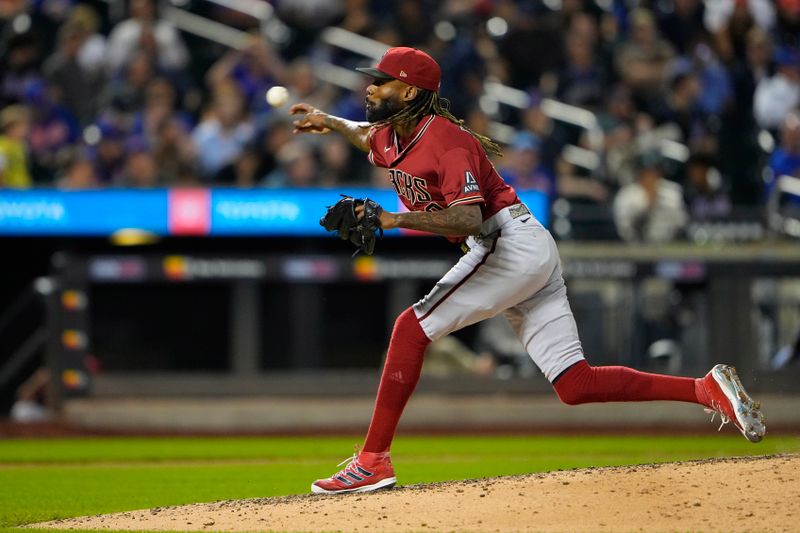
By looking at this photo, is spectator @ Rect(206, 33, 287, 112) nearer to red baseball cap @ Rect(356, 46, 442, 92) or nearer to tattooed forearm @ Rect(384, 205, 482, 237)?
red baseball cap @ Rect(356, 46, 442, 92)

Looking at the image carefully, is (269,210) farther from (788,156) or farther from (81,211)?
(788,156)

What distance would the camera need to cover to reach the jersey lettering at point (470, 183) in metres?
5.68

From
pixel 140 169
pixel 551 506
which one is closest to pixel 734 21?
pixel 140 169

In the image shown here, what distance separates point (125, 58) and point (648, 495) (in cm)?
979

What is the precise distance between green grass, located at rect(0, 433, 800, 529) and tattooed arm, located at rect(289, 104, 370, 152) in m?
2.01

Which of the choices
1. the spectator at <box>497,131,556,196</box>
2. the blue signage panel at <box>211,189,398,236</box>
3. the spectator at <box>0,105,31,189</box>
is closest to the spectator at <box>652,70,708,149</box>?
the spectator at <box>497,131,556,196</box>

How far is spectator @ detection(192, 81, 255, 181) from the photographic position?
1316 centimetres

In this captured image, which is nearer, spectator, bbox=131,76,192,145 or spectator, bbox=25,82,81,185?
spectator, bbox=25,82,81,185

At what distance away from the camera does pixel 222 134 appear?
1332 cm

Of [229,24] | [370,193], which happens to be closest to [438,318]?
→ [370,193]

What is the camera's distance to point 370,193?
12258mm

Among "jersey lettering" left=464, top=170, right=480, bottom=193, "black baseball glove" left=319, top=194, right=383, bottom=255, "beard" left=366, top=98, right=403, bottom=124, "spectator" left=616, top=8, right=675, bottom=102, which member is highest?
"spectator" left=616, top=8, right=675, bottom=102

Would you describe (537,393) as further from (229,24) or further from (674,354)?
(229,24)

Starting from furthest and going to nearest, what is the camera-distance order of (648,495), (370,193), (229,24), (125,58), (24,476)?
(229,24) < (125,58) < (370,193) < (24,476) < (648,495)
